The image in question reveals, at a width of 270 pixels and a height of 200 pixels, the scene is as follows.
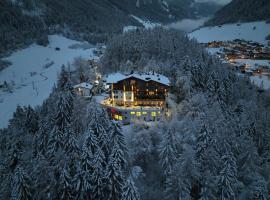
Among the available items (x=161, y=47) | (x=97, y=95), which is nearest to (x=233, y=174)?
(x=97, y=95)

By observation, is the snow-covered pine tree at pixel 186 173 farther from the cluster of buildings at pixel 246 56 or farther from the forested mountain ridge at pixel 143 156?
the cluster of buildings at pixel 246 56

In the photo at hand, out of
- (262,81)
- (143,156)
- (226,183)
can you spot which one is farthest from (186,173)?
(262,81)

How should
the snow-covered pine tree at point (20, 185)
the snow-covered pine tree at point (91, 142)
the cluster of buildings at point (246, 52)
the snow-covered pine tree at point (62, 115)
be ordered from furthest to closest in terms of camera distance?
1. the cluster of buildings at point (246, 52)
2. the snow-covered pine tree at point (62, 115)
3. the snow-covered pine tree at point (91, 142)
4. the snow-covered pine tree at point (20, 185)

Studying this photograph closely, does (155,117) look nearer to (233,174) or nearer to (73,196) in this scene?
(233,174)

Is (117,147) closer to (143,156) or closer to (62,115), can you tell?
(143,156)

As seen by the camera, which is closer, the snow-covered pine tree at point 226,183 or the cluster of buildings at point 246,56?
the snow-covered pine tree at point 226,183

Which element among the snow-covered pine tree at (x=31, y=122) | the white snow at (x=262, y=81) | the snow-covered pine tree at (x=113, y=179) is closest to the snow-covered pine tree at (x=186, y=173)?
the snow-covered pine tree at (x=113, y=179)

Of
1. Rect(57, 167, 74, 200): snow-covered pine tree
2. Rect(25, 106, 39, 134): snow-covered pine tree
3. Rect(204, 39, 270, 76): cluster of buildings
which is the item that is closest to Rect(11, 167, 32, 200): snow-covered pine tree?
Rect(57, 167, 74, 200): snow-covered pine tree

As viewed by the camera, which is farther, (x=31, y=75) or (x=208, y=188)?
(x=31, y=75)
